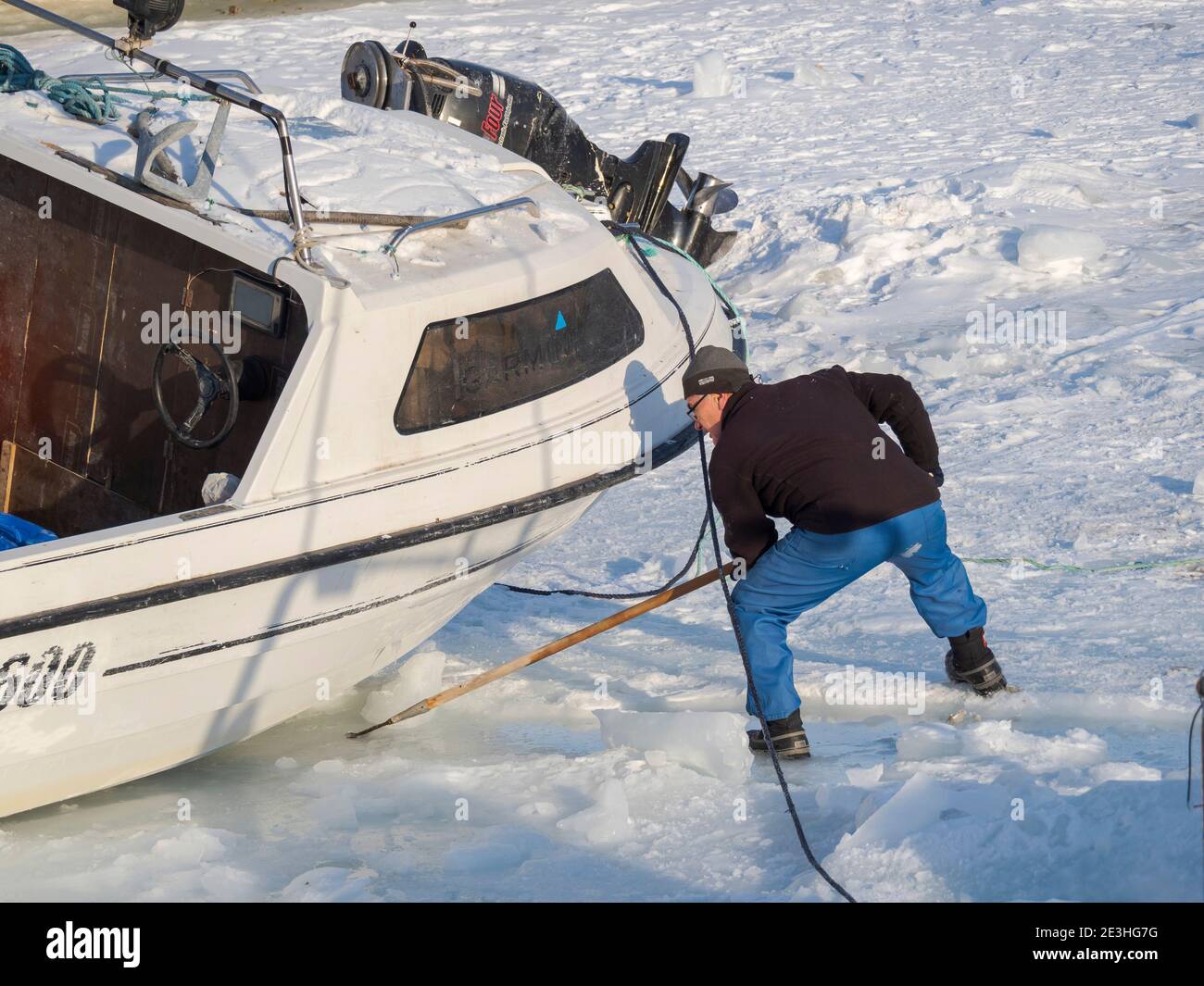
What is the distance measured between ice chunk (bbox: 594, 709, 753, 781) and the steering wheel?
5.89ft

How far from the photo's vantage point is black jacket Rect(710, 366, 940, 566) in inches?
177

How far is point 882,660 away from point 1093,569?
42.9 inches

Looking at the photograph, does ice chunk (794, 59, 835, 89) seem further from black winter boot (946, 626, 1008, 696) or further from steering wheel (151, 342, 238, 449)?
steering wheel (151, 342, 238, 449)

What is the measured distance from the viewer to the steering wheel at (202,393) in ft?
15.6

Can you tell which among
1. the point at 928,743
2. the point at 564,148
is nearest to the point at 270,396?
the point at 928,743

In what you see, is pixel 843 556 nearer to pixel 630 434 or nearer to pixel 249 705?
pixel 630 434

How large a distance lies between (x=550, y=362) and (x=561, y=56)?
10.3 m

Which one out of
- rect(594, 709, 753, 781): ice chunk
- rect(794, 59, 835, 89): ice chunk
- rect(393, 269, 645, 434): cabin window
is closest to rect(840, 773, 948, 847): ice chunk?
rect(594, 709, 753, 781): ice chunk

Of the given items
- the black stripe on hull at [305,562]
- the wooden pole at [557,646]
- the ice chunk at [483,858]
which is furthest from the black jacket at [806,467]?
the ice chunk at [483,858]

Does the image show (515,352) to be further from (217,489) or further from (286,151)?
(217,489)

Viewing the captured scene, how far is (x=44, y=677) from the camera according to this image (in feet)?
13.4

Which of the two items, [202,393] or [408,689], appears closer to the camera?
[202,393]

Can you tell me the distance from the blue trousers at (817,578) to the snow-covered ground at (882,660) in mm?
244
